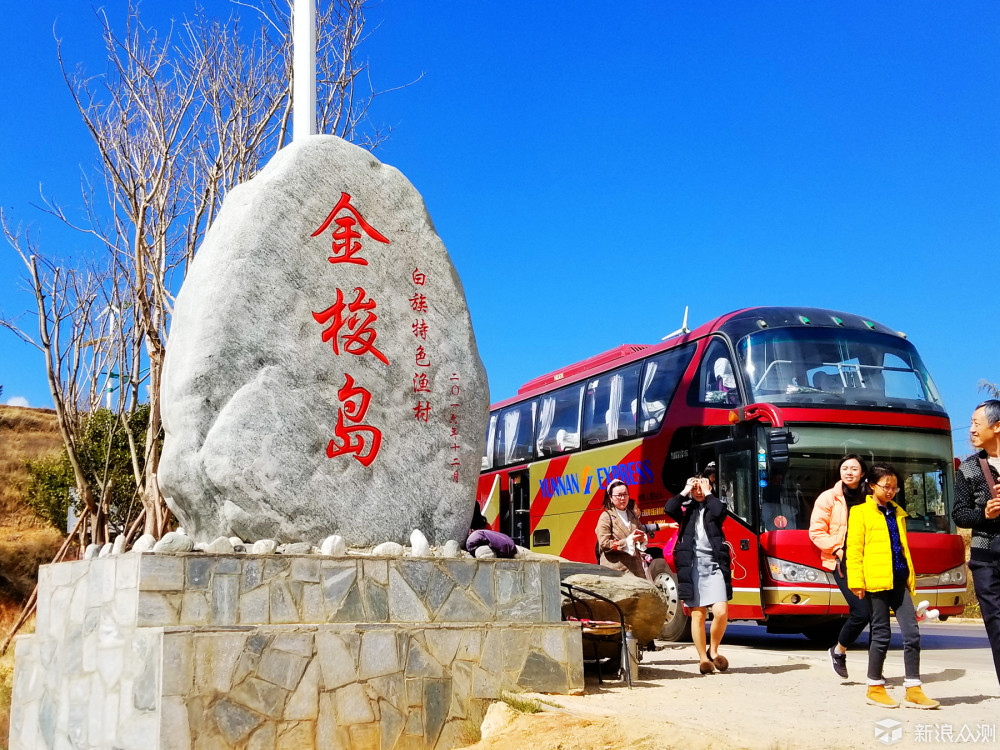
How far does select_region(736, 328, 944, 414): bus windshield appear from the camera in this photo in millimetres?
11258

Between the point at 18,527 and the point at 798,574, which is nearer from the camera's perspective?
the point at 798,574

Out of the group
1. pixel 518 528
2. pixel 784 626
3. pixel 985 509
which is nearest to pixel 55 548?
pixel 518 528

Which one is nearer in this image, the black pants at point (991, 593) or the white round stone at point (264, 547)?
the black pants at point (991, 593)

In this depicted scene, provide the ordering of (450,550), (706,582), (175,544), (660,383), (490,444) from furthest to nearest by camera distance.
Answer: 1. (490,444)
2. (660,383)
3. (706,582)
4. (450,550)
5. (175,544)

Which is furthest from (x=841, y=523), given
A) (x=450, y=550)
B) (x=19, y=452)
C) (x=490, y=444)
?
(x=19, y=452)

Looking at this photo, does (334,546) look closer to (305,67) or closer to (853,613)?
(853,613)

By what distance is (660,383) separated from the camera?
12.7m

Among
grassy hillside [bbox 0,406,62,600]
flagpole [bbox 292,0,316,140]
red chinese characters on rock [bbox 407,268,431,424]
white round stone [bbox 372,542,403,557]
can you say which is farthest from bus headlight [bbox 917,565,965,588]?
grassy hillside [bbox 0,406,62,600]

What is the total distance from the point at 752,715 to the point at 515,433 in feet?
33.5

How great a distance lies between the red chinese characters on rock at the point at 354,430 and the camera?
6586 mm

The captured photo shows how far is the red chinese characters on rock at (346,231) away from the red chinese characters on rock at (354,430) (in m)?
0.84

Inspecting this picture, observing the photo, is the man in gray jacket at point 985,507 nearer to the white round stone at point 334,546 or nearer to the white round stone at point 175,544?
the white round stone at point 334,546

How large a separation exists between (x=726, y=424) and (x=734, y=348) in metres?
0.90

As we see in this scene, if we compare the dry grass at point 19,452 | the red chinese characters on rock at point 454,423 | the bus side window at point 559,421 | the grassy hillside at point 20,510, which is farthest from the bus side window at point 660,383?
the dry grass at point 19,452
